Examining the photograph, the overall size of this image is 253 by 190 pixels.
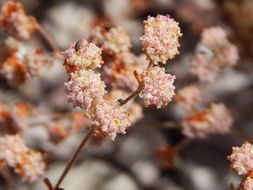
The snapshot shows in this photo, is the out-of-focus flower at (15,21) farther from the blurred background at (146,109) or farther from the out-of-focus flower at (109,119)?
the blurred background at (146,109)

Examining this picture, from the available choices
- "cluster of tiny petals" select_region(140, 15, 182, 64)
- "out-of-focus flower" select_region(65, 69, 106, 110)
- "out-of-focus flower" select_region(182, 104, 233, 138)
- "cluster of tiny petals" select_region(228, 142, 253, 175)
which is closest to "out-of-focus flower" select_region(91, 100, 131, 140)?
"out-of-focus flower" select_region(65, 69, 106, 110)

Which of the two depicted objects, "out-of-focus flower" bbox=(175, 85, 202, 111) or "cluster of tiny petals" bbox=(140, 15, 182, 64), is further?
"out-of-focus flower" bbox=(175, 85, 202, 111)

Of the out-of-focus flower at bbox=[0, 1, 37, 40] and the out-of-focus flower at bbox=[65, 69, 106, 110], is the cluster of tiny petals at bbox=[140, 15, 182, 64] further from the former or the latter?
the out-of-focus flower at bbox=[0, 1, 37, 40]

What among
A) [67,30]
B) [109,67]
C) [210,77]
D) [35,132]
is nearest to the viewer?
[109,67]

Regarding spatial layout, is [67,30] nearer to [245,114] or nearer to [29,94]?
[29,94]

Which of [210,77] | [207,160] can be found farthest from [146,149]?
[210,77]

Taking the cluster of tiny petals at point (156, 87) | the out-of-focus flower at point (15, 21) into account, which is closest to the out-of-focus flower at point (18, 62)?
the out-of-focus flower at point (15, 21)
